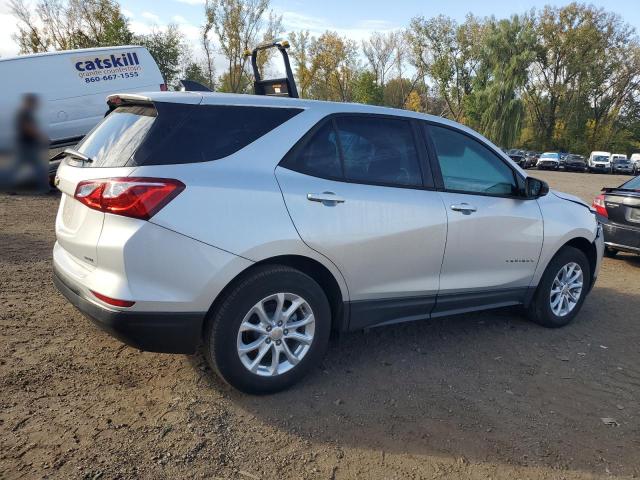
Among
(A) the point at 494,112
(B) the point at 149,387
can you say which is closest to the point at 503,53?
(A) the point at 494,112

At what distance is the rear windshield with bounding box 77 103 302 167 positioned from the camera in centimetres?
281

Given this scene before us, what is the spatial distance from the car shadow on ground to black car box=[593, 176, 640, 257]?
2.91m

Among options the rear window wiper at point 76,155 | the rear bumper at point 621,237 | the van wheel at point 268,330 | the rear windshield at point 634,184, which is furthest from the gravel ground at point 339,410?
the rear windshield at point 634,184

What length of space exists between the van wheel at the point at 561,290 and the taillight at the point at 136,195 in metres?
3.37

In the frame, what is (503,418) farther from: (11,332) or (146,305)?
(11,332)

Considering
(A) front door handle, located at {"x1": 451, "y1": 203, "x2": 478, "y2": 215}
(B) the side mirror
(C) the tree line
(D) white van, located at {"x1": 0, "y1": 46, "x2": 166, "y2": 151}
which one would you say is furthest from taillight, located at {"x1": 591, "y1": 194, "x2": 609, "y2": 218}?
(C) the tree line

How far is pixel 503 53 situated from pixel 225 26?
24.6m

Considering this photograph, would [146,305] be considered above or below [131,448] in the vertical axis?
above

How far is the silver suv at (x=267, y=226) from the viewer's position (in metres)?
2.71

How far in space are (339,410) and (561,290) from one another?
2701mm

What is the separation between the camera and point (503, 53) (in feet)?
150

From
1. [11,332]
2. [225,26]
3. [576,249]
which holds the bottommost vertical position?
[11,332]

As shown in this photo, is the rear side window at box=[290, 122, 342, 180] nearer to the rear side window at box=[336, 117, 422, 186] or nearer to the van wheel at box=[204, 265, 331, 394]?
the rear side window at box=[336, 117, 422, 186]

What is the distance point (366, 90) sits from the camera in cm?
4638
